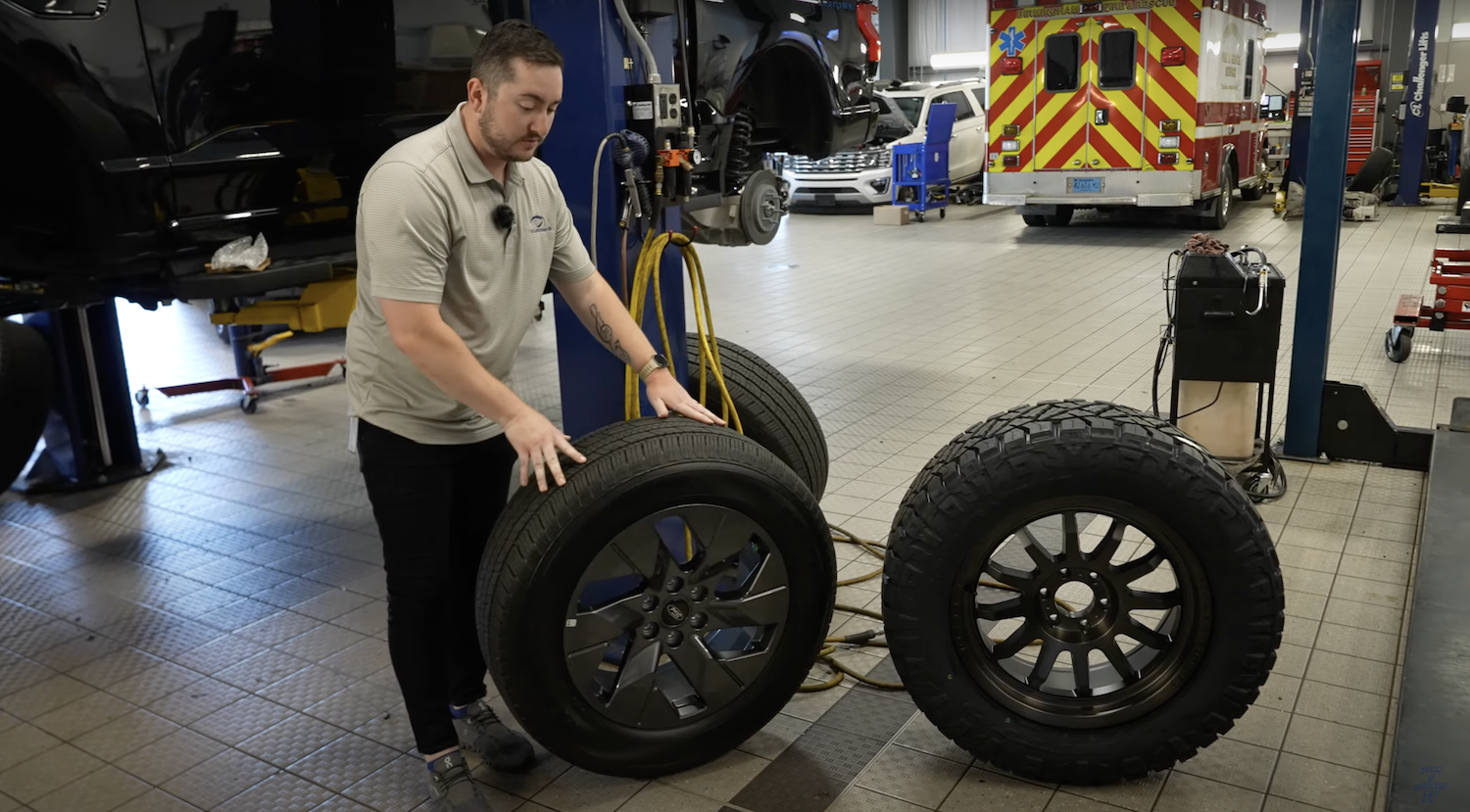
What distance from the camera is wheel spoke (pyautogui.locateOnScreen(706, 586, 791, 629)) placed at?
2512mm

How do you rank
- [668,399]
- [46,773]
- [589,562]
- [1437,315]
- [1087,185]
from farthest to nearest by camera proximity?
1. [1087,185]
2. [1437,315]
3. [46,773]
4. [668,399]
5. [589,562]

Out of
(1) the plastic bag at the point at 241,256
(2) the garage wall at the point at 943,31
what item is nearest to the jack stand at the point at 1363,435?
(1) the plastic bag at the point at 241,256

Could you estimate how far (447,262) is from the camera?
2246 mm

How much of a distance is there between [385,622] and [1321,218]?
3.68 m

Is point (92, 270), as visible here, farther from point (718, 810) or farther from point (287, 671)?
point (718, 810)

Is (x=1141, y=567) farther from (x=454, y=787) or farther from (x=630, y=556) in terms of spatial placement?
(x=454, y=787)

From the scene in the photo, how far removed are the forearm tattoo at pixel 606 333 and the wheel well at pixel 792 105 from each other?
251 cm

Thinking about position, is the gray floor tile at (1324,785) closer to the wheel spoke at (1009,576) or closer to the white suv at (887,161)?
the wheel spoke at (1009,576)

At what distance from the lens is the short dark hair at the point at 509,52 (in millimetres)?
2092

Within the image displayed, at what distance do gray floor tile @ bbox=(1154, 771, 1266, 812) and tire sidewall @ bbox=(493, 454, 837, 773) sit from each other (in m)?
0.80

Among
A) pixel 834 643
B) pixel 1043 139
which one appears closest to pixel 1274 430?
pixel 834 643

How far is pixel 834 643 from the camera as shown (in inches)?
126

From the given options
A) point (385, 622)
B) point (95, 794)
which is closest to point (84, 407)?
point (385, 622)

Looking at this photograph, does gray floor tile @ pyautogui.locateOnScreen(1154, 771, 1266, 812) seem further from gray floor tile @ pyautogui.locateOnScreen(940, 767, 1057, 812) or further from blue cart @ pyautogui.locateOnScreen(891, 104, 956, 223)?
blue cart @ pyautogui.locateOnScreen(891, 104, 956, 223)
